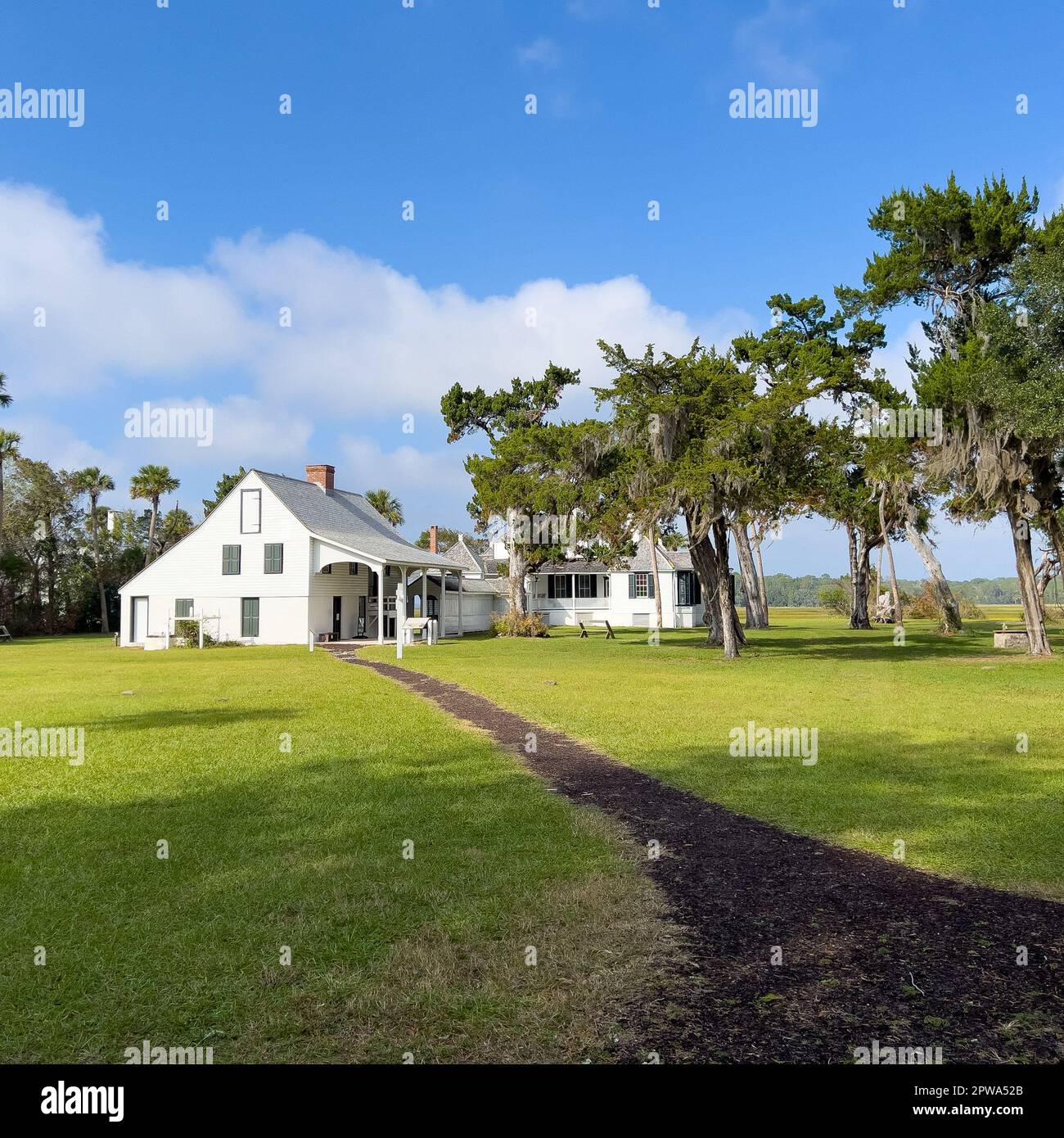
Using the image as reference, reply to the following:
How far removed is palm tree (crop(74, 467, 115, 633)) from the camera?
190 feet

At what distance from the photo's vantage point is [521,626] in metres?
44.0

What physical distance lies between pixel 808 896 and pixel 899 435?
2381 cm

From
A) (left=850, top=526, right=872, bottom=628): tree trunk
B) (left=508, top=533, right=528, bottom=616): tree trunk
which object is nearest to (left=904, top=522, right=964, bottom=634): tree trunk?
(left=850, top=526, right=872, bottom=628): tree trunk

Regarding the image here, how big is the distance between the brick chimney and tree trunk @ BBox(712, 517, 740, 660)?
74.7 feet

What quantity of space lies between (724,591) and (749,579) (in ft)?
74.0

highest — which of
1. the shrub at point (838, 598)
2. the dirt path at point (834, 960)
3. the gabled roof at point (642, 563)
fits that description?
the gabled roof at point (642, 563)

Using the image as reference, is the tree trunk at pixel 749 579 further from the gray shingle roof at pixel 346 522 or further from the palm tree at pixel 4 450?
the palm tree at pixel 4 450

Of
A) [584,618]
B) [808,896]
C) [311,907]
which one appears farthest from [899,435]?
[584,618]

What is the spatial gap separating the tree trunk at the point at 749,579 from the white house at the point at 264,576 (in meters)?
17.2

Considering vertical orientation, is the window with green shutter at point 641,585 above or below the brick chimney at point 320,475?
below

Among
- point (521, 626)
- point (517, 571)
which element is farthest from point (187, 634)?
point (517, 571)

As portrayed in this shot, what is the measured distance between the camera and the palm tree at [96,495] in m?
57.8

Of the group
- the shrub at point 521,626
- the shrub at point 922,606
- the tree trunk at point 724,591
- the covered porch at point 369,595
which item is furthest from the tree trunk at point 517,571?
the shrub at point 922,606
